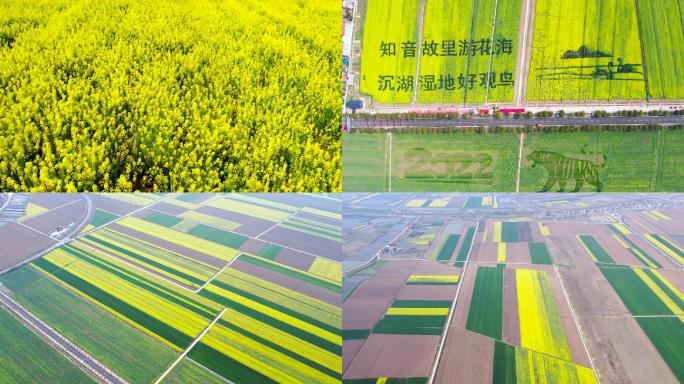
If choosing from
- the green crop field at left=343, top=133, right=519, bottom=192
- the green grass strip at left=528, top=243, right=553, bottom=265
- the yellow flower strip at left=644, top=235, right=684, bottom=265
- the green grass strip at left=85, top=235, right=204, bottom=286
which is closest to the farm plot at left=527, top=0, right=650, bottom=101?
the green crop field at left=343, top=133, right=519, bottom=192

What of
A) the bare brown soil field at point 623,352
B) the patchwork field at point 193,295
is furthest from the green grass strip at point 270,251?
the bare brown soil field at point 623,352

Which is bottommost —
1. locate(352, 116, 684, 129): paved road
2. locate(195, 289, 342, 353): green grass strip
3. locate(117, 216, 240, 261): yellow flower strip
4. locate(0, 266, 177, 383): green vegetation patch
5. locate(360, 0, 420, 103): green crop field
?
locate(0, 266, 177, 383): green vegetation patch

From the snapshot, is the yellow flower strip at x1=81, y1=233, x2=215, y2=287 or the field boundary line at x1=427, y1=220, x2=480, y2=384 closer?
the field boundary line at x1=427, y1=220, x2=480, y2=384

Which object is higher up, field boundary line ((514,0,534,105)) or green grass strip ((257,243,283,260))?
field boundary line ((514,0,534,105))

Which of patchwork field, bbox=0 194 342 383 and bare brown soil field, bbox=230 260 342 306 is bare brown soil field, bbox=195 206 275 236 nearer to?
patchwork field, bbox=0 194 342 383

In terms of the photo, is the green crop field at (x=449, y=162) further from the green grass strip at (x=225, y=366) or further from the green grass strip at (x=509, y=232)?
the green grass strip at (x=225, y=366)

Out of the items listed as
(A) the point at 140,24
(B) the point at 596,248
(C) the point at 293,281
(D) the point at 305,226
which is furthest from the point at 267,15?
(B) the point at 596,248
